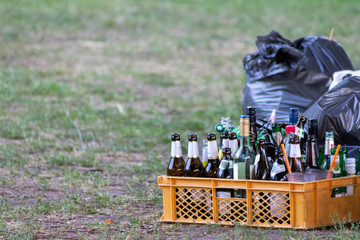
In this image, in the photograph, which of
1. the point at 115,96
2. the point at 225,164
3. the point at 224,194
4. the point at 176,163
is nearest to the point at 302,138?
the point at 225,164

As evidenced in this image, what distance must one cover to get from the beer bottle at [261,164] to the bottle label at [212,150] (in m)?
0.25

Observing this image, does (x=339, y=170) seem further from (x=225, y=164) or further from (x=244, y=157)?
(x=225, y=164)

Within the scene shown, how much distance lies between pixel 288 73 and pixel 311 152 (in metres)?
1.64

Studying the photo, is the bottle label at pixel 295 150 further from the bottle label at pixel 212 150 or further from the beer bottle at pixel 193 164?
the beer bottle at pixel 193 164

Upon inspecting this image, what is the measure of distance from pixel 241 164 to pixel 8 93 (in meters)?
4.91

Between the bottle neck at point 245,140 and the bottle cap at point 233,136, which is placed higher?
the bottle cap at point 233,136

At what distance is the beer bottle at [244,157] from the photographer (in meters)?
3.71

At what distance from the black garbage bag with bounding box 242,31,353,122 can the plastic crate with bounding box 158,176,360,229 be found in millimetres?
1618

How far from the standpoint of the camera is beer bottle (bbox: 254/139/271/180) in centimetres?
377

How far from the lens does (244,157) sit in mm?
3801

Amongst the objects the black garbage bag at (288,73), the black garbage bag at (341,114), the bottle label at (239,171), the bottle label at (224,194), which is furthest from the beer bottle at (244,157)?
the black garbage bag at (288,73)

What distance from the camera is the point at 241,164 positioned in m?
3.72

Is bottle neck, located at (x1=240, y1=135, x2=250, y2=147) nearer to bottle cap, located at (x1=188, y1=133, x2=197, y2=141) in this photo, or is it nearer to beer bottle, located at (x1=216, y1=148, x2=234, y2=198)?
beer bottle, located at (x1=216, y1=148, x2=234, y2=198)

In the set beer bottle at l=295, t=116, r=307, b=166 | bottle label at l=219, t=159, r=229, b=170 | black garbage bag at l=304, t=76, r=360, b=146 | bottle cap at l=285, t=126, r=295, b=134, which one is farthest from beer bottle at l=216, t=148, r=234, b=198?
black garbage bag at l=304, t=76, r=360, b=146
